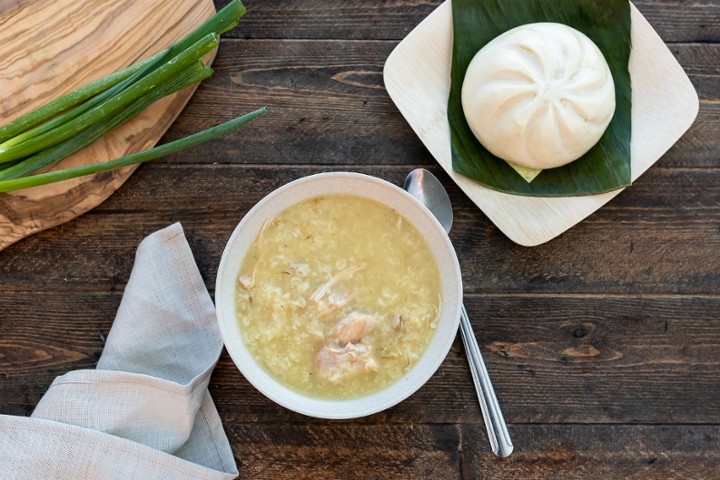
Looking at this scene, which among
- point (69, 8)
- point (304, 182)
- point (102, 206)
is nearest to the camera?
point (304, 182)

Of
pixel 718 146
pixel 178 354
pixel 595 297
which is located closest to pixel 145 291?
pixel 178 354

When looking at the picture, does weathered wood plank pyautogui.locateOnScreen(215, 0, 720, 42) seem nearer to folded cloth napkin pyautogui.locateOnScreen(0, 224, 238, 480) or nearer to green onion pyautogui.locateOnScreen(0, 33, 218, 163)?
green onion pyautogui.locateOnScreen(0, 33, 218, 163)

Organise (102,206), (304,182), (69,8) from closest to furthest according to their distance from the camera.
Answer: (304,182)
(69,8)
(102,206)

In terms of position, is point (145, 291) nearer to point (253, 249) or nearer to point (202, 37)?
point (253, 249)

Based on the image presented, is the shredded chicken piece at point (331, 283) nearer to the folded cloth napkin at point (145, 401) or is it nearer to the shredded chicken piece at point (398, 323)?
the shredded chicken piece at point (398, 323)

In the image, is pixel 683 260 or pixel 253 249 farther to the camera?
pixel 683 260

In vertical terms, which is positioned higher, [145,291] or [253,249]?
[253,249]

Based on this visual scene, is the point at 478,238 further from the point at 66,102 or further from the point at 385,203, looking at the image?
the point at 66,102

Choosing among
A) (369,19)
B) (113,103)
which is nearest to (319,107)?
(369,19)

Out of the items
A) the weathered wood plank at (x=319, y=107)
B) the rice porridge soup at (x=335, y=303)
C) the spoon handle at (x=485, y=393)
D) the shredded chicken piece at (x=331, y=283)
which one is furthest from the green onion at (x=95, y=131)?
the spoon handle at (x=485, y=393)
